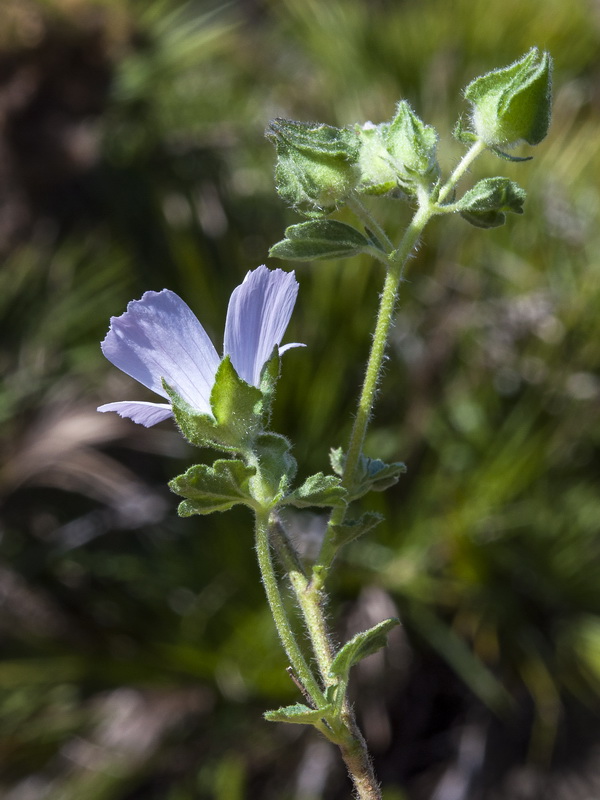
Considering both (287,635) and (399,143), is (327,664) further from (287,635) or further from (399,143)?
(399,143)

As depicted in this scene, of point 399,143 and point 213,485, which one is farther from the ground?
point 399,143

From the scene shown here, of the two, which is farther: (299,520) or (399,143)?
(299,520)

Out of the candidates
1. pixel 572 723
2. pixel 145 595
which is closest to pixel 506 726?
pixel 572 723

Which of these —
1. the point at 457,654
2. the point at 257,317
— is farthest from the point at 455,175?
the point at 457,654

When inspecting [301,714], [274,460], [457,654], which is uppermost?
[274,460]

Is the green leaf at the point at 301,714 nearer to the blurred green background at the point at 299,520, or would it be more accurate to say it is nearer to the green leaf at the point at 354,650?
the green leaf at the point at 354,650

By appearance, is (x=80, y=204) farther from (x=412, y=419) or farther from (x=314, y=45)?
(x=314, y=45)

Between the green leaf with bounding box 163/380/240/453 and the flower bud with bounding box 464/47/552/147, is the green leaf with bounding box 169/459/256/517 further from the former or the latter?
the flower bud with bounding box 464/47/552/147
